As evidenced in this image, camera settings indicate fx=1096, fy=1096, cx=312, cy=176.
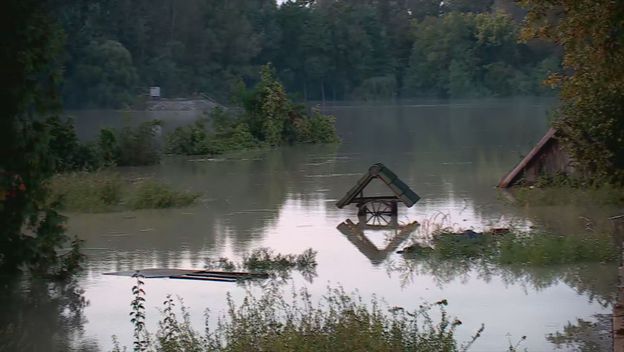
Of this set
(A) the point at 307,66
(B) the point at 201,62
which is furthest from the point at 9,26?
(A) the point at 307,66

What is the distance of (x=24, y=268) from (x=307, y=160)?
1879 centimetres

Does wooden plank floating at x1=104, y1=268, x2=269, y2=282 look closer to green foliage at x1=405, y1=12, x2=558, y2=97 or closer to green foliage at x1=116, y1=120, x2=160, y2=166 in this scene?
green foliage at x1=116, y1=120, x2=160, y2=166

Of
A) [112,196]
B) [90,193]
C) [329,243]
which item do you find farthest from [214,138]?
[329,243]

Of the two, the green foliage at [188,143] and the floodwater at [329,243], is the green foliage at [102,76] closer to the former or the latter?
the green foliage at [188,143]

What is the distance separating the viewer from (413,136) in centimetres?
4503

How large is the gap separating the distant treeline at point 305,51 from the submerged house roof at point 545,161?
4906 cm

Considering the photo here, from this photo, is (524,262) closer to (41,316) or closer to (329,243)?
(329,243)

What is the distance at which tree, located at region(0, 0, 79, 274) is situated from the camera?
1352 centimetres

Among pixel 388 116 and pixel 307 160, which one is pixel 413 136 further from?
pixel 388 116

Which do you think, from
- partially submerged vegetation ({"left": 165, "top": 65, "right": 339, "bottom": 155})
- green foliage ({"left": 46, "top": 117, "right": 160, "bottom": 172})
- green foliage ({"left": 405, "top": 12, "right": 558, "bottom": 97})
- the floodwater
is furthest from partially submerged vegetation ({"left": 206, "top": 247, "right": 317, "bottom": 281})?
green foliage ({"left": 405, "top": 12, "right": 558, "bottom": 97})

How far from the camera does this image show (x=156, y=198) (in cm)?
2217

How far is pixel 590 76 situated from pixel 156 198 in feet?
35.3

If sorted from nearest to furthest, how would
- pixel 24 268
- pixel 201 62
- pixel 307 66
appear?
1. pixel 24 268
2. pixel 201 62
3. pixel 307 66

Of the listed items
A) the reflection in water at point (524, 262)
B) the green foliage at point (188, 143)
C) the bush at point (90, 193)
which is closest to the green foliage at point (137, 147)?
the green foliage at point (188, 143)
